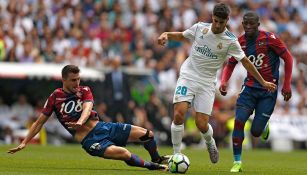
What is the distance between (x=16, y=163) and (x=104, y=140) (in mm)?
2104

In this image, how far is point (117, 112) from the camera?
88.1ft

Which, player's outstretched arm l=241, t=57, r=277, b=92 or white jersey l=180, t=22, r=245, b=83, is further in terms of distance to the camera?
white jersey l=180, t=22, r=245, b=83

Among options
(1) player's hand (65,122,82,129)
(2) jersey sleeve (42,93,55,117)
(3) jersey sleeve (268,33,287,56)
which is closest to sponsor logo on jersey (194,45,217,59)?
(3) jersey sleeve (268,33,287,56)

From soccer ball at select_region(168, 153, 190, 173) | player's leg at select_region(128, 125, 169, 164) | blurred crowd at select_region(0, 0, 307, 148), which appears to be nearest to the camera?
soccer ball at select_region(168, 153, 190, 173)

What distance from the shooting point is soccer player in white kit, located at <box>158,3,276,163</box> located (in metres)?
13.4

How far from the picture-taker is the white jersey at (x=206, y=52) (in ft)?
44.4

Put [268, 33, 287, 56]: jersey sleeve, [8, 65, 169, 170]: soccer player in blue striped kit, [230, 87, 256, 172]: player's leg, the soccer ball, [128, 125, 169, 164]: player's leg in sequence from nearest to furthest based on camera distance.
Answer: the soccer ball < [8, 65, 169, 170]: soccer player in blue striped kit < [128, 125, 169, 164]: player's leg < [230, 87, 256, 172]: player's leg < [268, 33, 287, 56]: jersey sleeve

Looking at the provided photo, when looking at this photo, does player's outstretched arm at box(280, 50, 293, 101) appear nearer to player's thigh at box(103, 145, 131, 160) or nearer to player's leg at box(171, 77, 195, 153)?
→ player's leg at box(171, 77, 195, 153)

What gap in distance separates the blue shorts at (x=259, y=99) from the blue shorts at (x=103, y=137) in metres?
2.03

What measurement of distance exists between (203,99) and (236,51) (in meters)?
0.92

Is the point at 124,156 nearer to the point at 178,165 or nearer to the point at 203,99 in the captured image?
the point at 178,165

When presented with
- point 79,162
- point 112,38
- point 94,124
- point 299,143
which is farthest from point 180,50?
point 94,124

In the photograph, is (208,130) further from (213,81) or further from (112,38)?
(112,38)

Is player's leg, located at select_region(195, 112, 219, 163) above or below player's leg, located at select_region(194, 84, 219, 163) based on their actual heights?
below
